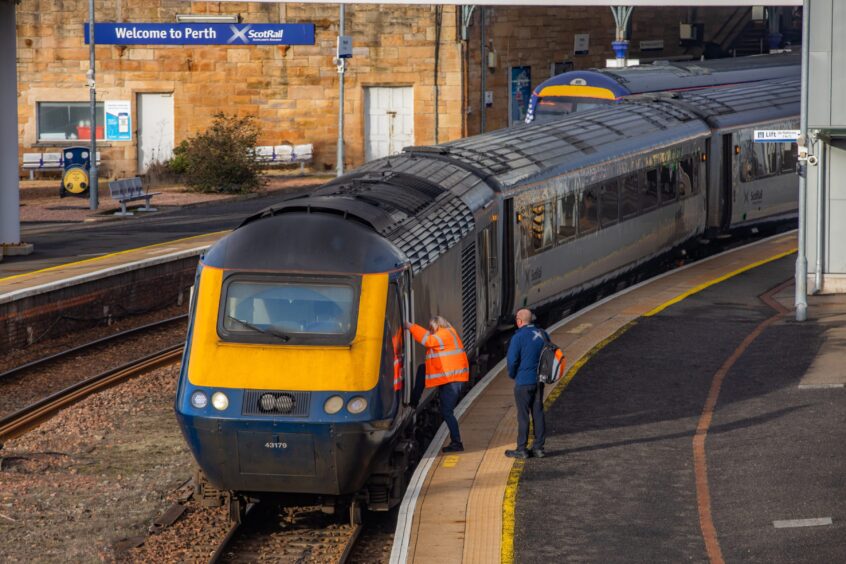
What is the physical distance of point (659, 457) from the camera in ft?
47.0

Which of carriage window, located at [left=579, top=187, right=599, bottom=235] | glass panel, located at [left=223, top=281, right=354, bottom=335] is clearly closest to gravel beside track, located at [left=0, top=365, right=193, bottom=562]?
glass panel, located at [left=223, top=281, right=354, bottom=335]

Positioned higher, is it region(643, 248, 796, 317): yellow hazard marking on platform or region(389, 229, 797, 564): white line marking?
region(643, 248, 796, 317): yellow hazard marking on platform

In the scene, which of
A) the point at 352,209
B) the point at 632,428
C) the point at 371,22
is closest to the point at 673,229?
the point at 632,428

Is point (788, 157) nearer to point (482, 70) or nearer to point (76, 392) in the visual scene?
point (76, 392)

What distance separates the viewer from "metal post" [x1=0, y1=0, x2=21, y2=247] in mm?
28875

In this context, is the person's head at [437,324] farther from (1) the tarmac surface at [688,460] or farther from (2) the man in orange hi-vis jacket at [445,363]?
(1) the tarmac surface at [688,460]

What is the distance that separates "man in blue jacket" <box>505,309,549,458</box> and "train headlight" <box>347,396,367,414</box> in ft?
7.83

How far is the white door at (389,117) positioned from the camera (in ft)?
155

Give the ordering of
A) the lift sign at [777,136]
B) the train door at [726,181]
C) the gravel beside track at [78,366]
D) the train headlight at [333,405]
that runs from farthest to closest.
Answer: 1. the train door at [726,181]
2. the lift sign at [777,136]
3. the gravel beside track at [78,366]
4. the train headlight at [333,405]

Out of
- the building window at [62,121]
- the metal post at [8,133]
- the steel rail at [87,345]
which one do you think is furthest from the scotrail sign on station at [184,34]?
the steel rail at [87,345]

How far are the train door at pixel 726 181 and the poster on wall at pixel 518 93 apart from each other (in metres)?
22.0

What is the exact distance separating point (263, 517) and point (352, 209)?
10.1 feet

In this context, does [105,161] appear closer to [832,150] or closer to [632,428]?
[832,150]

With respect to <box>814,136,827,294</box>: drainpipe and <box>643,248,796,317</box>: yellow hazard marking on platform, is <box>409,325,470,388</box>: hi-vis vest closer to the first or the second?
<box>643,248,796,317</box>: yellow hazard marking on platform
